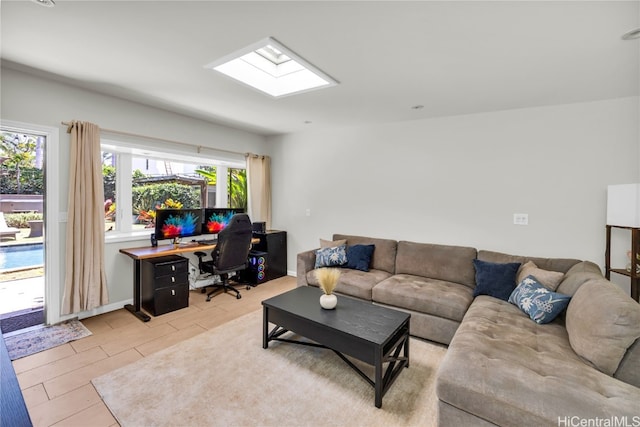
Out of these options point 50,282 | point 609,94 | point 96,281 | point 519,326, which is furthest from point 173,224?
point 609,94

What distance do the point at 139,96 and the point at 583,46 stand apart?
4.05m

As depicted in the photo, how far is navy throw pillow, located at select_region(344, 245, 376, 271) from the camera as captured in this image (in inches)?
141

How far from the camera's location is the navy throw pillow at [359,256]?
359 centimetres

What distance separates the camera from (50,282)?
2863 millimetres

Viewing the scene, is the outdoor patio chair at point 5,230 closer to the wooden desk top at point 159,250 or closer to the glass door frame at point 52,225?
the glass door frame at point 52,225

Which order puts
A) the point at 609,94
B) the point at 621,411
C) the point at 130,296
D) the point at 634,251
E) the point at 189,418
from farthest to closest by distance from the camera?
the point at 130,296 → the point at 609,94 → the point at 634,251 → the point at 189,418 → the point at 621,411

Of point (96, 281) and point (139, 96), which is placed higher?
point (139, 96)

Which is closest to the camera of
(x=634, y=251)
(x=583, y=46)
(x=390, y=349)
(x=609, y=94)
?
(x=583, y=46)

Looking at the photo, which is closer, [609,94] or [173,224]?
[609,94]

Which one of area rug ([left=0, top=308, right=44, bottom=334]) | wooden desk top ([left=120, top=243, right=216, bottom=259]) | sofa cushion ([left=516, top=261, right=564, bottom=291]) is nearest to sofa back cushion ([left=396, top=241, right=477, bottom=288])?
sofa cushion ([left=516, top=261, right=564, bottom=291])

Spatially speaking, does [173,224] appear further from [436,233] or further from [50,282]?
[436,233]

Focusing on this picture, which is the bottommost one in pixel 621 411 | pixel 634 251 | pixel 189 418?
pixel 189 418

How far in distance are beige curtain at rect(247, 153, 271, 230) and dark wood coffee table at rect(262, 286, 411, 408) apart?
8.40ft

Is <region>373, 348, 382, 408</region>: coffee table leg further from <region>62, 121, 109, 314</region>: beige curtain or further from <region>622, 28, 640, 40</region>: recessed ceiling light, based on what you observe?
<region>62, 121, 109, 314</region>: beige curtain
